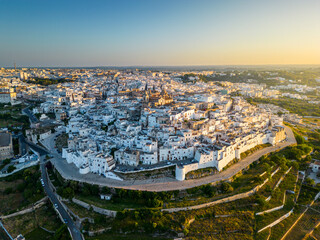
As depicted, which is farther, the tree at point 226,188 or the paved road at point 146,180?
the tree at point 226,188

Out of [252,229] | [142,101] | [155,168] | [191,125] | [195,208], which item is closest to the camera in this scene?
[252,229]

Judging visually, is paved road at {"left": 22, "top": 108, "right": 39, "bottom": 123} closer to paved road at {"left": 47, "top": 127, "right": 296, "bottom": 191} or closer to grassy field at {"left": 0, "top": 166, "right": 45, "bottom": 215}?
Answer: grassy field at {"left": 0, "top": 166, "right": 45, "bottom": 215}

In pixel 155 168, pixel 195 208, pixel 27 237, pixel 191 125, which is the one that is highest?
pixel 191 125

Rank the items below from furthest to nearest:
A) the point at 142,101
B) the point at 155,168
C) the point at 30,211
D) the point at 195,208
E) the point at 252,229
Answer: the point at 142,101
the point at 155,168
the point at 30,211
the point at 195,208
the point at 252,229

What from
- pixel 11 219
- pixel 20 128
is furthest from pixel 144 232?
pixel 20 128

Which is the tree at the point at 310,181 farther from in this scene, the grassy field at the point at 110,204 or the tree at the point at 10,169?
the tree at the point at 10,169

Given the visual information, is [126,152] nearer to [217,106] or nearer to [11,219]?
[11,219]

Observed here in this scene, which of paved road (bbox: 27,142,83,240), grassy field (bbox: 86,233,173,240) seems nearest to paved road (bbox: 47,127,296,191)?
paved road (bbox: 27,142,83,240)

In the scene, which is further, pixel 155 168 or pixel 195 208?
pixel 155 168

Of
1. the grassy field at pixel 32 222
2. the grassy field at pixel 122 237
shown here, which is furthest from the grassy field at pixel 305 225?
the grassy field at pixel 32 222

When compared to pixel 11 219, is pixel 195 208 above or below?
above

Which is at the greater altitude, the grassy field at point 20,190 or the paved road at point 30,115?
the paved road at point 30,115
